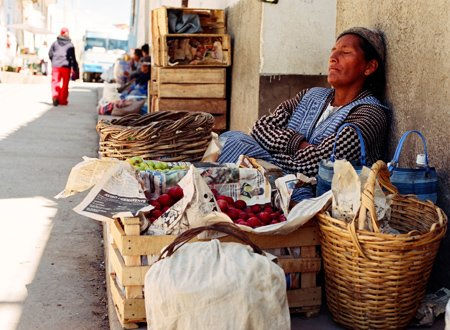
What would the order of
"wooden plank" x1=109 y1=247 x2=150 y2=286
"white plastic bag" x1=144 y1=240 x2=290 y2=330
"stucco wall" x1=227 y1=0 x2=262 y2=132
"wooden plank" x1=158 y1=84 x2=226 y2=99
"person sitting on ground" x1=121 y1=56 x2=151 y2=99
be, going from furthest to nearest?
"person sitting on ground" x1=121 y1=56 x2=151 y2=99 < "wooden plank" x1=158 y1=84 x2=226 y2=99 < "stucco wall" x1=227 y1=0 x2=262 y2=132 < "wooden plank" x1=109 y1=247 x2=150 y2=286 < "white plastic bag" x1=144 y1=240 x2=290 y2=330

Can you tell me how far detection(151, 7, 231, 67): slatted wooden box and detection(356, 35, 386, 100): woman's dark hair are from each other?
311 centimetres

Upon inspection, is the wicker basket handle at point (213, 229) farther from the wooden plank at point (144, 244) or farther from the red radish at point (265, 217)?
the red radish at point (265, 217)

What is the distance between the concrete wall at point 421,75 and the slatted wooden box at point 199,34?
308 centimetres

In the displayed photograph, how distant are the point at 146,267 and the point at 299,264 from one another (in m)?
0.62

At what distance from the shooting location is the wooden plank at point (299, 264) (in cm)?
251

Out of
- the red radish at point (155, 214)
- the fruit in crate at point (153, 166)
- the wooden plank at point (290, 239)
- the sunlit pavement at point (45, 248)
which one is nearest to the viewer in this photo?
→ the wooden plank at point (290, 239)

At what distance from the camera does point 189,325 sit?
1962 mm

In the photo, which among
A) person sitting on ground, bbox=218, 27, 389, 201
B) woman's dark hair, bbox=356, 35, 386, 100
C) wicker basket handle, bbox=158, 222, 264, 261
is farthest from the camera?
woman's dark hair, bbox=356, 35, 386, 100

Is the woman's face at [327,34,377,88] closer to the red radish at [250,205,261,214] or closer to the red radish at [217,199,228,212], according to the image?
the red radish at [250,205,261,214]

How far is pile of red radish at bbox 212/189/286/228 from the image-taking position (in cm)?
256

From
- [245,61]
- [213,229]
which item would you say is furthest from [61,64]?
[213,229]

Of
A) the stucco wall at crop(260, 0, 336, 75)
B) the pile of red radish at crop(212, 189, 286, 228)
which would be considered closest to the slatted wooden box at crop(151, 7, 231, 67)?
the stucco wall at crop(260, 0, 336, 75)

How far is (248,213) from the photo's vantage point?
2.69 metres

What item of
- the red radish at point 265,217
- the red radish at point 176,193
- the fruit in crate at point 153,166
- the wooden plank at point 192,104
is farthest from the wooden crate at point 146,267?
the wooden plank at point 192,104
